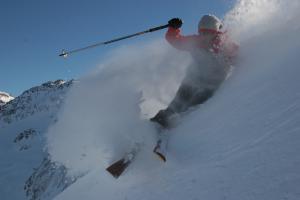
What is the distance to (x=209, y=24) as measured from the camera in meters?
7.67

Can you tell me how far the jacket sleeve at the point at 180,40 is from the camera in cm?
770

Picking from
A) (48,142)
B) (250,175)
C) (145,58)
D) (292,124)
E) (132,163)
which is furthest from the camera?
(145,58)

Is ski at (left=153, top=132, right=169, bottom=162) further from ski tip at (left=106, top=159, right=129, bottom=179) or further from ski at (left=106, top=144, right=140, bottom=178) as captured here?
ski tip at (left=106, top=159, right=129, bottom=179)

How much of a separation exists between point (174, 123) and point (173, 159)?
139 centimetres

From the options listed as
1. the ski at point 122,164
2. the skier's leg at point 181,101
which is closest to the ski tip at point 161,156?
the ski at point 122,164

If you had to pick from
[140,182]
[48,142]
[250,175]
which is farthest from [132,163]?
[48,142]

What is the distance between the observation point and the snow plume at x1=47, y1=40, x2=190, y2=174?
655 cm

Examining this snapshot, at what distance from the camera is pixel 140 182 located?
17.4 ft

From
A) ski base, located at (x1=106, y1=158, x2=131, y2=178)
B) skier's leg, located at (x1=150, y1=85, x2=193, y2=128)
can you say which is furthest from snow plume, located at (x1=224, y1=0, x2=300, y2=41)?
ski base, located at (x1=106, y1=158, x2=131, y2=178)

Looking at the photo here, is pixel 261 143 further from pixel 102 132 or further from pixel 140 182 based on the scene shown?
pixel 102 132

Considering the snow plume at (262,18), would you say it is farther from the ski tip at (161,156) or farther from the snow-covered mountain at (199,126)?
the ski tip at (161,156)

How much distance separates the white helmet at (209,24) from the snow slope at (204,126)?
78 centimetres

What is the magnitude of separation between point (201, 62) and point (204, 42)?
17.3 inches

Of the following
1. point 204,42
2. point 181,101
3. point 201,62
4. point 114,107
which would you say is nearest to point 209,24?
point 204,42
